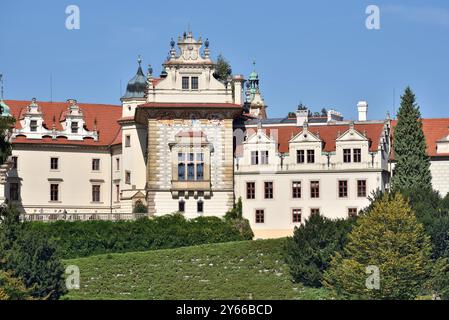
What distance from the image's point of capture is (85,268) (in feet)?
226

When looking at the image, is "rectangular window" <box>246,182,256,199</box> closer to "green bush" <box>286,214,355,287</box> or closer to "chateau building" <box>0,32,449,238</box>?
"chateau building" <box>0,32,449,238</box>

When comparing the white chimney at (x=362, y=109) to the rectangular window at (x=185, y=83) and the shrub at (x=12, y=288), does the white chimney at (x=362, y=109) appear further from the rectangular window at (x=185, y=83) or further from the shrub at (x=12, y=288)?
the shrub at (x=12, y=288)

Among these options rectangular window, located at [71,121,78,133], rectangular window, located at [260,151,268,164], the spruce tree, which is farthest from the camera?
rectangular window, located at [71,121,78,133]

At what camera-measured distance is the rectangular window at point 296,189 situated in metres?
75.6

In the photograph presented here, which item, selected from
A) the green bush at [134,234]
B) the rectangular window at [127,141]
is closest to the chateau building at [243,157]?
the green bush at [134,234]

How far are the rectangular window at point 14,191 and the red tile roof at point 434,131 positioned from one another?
74.1 feet

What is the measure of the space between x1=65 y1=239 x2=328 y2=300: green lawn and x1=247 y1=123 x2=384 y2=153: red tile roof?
280 inches

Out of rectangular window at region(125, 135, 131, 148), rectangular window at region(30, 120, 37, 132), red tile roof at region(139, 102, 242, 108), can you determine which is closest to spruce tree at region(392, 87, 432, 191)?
red tile roof at region(139, 102, 242, 108)

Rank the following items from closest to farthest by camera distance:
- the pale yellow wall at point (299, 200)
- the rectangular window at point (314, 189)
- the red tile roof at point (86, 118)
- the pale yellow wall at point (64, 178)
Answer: the pale yellow wall at point (299, 200)
the rectangular window at point (314, 189)
the pale yellow wall at point (64, 178)
the red tile roof at point (86, 118)

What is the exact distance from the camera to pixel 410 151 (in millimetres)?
72938

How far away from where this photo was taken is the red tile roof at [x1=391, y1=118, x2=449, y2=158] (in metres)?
77.1

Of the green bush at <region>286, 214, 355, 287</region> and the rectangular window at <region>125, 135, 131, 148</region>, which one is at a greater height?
the rectangular window at <region>125, 135, 131, 148</region>

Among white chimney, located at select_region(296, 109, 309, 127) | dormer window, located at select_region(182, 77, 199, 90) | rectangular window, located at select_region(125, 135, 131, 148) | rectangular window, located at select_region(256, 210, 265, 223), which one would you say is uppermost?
dormer window, located at select_region(182, 77, 199, 90)

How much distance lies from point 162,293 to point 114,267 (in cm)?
441
